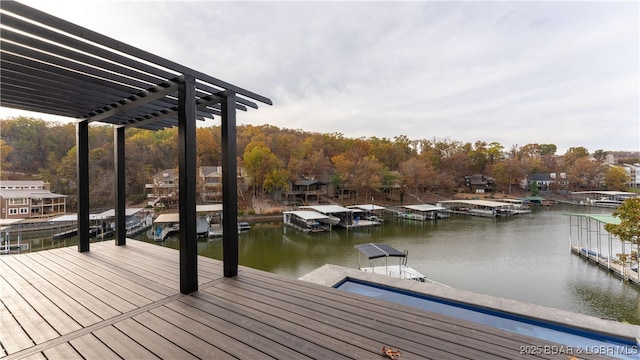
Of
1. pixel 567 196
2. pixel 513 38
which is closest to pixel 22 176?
pixel 513 38

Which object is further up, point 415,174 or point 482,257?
point 415,174

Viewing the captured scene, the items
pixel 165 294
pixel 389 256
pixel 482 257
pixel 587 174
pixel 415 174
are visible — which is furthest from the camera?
pixel 587 174

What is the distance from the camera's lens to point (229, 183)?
258cm

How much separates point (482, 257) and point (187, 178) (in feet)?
40.0

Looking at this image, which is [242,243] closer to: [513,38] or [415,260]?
[415,260]

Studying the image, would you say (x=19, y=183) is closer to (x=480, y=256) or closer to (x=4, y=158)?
(x=4, y=158)

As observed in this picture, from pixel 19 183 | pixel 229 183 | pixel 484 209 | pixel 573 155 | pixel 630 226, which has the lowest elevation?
pixel 484 209

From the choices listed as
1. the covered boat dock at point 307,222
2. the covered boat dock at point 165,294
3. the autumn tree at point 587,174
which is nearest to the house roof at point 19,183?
the covered boat dock at point 307,222

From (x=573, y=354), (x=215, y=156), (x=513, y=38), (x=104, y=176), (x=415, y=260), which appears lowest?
(x=415, y=260)

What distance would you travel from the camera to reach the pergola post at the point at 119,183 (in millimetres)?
3707

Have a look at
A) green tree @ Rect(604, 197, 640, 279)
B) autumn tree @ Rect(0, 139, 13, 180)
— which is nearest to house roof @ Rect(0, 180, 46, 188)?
autumn tree @ Rect(0, 139, 13, 180)

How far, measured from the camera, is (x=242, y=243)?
12.8 meters

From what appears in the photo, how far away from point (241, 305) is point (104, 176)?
24069 millimetres

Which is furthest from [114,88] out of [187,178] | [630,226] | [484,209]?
[484,209]
